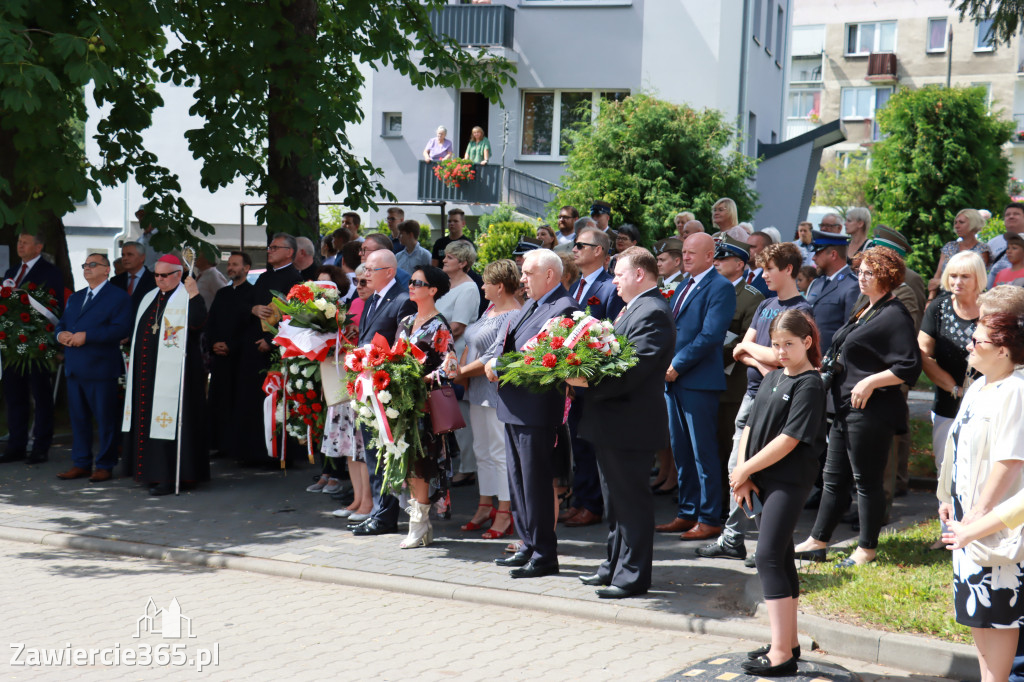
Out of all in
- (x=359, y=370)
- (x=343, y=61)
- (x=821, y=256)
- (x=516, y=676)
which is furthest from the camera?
(x=343, y=61)

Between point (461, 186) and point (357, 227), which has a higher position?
point (461, 186)

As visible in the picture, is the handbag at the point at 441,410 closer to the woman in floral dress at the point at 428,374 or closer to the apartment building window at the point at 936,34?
the woman in floral dress at the point at 428,374

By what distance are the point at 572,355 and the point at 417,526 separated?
2.31 meters

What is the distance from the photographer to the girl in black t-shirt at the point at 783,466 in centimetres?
532

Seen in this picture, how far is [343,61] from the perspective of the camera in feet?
47.1

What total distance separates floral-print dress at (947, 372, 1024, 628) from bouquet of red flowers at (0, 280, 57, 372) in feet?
30.8

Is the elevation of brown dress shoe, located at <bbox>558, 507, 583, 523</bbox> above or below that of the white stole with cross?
below

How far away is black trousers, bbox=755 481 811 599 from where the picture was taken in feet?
17.5

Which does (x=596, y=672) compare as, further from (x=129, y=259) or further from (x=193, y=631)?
(x=129, y=259)

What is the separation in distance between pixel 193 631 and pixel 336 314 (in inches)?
132

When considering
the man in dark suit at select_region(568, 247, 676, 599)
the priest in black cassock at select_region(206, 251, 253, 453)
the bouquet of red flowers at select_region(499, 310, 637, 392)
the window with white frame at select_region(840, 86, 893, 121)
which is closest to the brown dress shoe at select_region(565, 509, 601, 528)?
the man in dark suit at select_region(568, 247, 676, 599)

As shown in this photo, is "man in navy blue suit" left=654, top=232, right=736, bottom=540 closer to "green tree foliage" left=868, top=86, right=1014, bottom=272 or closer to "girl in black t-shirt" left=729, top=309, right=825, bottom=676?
"girl in black t-shirt" left=729, top=309, right=825, bottom=676

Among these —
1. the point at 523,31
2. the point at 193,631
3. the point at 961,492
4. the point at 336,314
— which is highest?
the point at 523,31

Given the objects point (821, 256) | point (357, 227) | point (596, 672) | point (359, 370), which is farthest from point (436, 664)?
point (357, 227)
